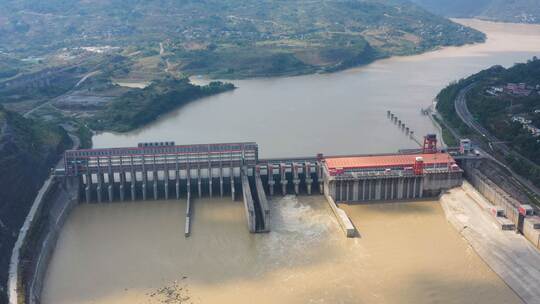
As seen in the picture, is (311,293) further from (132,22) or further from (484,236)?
(132,22)

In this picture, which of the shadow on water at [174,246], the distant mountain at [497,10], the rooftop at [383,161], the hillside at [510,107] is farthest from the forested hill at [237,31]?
the shadow on water at [174,246]

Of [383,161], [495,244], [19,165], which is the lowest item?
[495,244]

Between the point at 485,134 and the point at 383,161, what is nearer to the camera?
the point at 383,161

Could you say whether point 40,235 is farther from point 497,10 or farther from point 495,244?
point 497,10

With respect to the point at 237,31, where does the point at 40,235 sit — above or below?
below

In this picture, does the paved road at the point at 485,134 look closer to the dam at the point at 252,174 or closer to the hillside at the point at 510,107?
the hillside at the point at 510,107

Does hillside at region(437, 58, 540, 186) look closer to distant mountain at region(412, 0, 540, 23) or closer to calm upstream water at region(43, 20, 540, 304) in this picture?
calm upstream water at region(43, 20, 540, 304)

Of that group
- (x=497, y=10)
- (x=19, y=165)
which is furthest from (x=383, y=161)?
(x=497, y=10)

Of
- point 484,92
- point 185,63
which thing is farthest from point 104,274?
point 185,63

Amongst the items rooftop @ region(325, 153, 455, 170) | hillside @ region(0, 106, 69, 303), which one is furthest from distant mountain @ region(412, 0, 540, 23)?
hillside @ region(0, 106, 69, 303)
